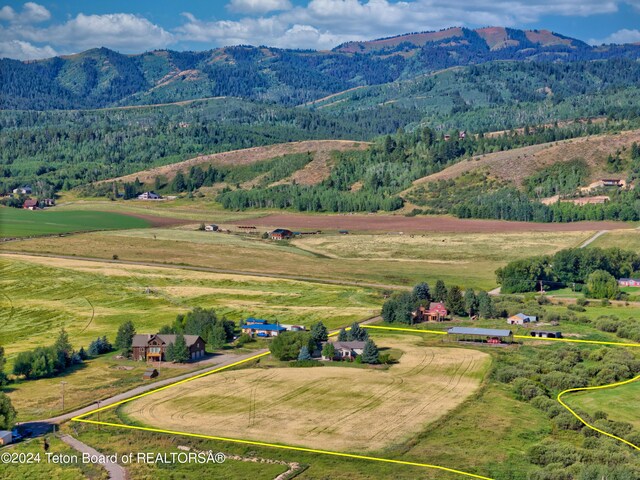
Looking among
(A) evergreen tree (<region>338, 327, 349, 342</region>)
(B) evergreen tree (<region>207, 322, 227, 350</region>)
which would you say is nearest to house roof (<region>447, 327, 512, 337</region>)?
(A) evergreen tree (<region>338, 327, 349, 342</region>)

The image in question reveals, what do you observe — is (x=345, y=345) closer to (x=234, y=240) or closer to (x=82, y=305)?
(x=82, y=305)

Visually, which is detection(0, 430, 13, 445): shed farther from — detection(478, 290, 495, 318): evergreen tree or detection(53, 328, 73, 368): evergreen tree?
detection(478, 290, 495, 318): evergreen tree

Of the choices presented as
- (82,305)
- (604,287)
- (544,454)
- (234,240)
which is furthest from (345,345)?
(234,240)

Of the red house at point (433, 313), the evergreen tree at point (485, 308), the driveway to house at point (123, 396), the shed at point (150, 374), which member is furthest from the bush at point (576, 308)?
the shed at point (150, 374)

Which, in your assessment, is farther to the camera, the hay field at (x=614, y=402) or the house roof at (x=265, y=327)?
the house roof at (x=265, y=327)

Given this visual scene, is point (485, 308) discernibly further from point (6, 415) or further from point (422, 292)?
point (6, 415)

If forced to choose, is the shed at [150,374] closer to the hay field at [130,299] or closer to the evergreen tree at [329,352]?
the evergreen tree at [329,352]

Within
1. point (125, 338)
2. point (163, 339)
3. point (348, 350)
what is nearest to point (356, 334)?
point (348, 350)
